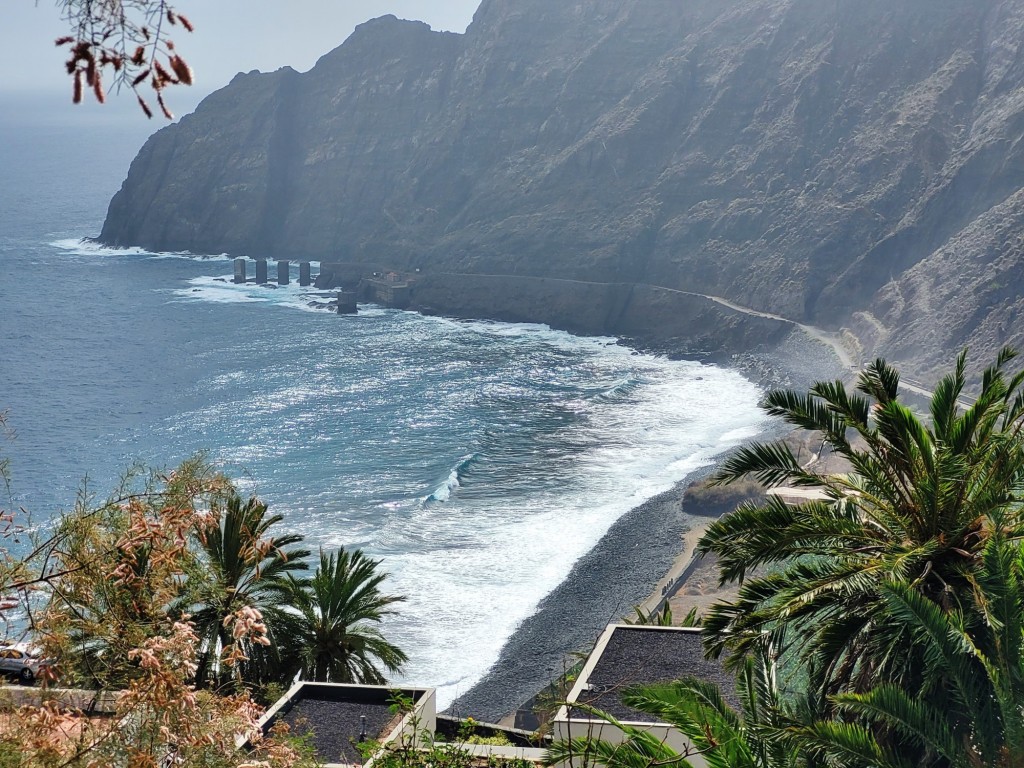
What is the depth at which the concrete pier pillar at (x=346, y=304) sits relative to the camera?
115 meters

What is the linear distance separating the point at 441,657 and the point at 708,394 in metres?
46.0

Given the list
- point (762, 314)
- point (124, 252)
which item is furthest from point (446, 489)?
point (124, 252)

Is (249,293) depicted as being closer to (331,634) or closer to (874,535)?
(331,634)

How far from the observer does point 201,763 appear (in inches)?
286

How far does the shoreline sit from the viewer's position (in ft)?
130

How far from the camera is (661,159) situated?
127938 millimetres

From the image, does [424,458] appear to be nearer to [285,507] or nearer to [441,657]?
[285,507]

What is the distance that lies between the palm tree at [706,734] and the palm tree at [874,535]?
74 centimetres

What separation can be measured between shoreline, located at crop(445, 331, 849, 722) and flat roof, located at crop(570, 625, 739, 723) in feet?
49.0

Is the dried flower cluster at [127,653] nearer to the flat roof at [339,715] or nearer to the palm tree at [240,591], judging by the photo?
the palm tree at [240,591]

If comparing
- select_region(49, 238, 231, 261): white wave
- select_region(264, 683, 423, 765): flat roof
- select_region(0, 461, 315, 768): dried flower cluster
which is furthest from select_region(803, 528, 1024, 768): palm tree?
select_region(49, 238, 231, 261): white wave

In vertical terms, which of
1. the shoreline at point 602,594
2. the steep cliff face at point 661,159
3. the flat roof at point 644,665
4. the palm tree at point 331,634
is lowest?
the shoreline at point 602,594

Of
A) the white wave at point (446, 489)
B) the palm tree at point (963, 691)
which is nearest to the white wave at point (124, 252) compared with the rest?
the white wave at point (446, 489)

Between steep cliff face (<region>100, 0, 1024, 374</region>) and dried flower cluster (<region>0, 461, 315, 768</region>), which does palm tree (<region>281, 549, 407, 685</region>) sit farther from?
steep cliff face (<region>100, 0, 1024, 374</region>)
